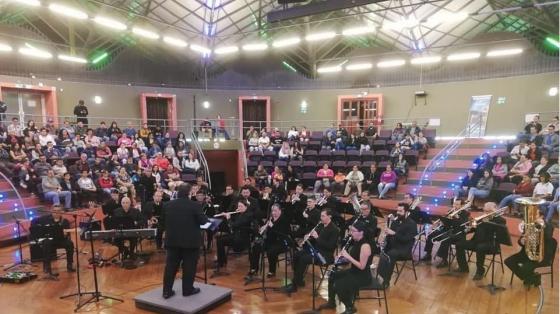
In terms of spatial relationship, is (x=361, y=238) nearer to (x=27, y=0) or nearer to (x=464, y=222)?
(x=464, y=222)

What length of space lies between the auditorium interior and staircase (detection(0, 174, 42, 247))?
0.04 meters

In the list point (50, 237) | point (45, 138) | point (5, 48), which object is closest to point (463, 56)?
point (45, 138)

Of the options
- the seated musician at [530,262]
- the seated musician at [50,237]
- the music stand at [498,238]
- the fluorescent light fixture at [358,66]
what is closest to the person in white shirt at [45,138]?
the seated musician at [50,237]

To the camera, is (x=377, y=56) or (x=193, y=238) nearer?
(x=193, y=238)

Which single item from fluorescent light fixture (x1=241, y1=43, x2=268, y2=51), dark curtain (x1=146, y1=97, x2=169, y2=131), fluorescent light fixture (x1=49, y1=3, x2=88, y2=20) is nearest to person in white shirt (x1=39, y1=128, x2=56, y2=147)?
fluorescent light fixture (x1=49, y1=3, x2=88, y2=20)

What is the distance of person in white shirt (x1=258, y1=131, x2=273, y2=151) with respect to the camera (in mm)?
15284

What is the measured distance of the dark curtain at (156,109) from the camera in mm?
18319

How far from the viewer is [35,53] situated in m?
14.9

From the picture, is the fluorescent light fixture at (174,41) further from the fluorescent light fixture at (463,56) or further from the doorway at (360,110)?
the fluorescent light fixture at (463,56)

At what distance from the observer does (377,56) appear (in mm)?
18891

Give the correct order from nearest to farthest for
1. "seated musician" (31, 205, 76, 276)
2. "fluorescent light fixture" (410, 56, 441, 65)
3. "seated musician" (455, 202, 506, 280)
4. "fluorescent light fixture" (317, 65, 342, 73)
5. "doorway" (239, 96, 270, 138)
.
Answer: "seated musician" (455, 202, 506, 280)
"seated musician" (31, 205, 76, 276)
"fluorescent light fixture" (410, 56, 441, 65)
"fluorescent light fixture" (317, 65, 342, 73)
"doorway" (239, 96, 270, 138)

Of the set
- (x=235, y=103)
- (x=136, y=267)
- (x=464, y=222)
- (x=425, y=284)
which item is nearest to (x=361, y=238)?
(x=425, y=284)

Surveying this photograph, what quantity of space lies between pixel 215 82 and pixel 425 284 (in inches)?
634

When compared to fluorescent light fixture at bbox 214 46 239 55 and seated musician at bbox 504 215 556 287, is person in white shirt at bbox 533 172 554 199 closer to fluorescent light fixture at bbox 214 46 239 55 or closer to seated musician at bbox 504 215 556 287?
seated musician at bbox 504 215 556 287
